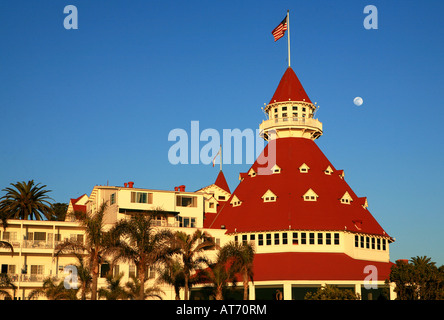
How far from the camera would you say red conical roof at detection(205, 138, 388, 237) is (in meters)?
75.6

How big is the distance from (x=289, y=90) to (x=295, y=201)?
21.1m

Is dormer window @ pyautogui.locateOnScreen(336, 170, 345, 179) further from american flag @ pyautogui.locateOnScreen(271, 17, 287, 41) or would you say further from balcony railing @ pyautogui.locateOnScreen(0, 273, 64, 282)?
balcony railing @ pyautogui.locateOnScreen(0, 273, 64, 282)

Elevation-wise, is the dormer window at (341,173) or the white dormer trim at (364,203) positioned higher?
the dormer window at (341,173)

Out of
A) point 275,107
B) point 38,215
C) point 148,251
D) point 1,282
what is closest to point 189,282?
point 148,251

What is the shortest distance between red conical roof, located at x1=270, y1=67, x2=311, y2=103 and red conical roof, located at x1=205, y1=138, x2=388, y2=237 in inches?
275

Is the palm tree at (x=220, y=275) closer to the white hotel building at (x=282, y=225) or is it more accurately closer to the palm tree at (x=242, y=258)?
the palm tree at (x=242, y=258)

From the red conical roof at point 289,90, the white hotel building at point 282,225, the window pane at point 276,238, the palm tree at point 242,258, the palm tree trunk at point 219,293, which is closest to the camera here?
the palm tree trunk at point 219,293

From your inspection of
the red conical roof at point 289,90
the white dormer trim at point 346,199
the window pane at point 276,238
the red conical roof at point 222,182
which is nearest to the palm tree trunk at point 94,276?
the window pane at point 276,238

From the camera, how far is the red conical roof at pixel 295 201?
248ft

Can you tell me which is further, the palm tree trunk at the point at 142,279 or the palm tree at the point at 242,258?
the palm tree at the point at 242,258

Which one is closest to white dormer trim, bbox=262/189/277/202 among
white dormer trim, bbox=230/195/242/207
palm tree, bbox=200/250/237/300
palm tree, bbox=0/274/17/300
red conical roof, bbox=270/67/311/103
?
white dormer trim, bbox=230/195/242/207

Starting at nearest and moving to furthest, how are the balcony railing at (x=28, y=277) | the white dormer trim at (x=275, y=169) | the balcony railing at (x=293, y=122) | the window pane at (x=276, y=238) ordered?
the balcony railing at (x=28, y=277)
the window pane at (x=276, y=238)
the white dormer trim at (x=275, y=169)
the balcony railing at (x=293, y=122)

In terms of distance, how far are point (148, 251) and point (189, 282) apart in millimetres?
9143

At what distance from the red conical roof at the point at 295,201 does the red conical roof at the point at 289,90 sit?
698 cm
